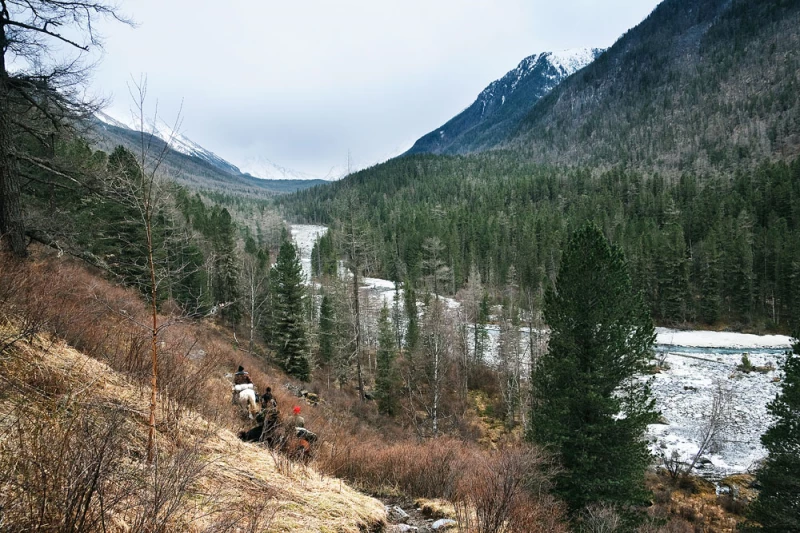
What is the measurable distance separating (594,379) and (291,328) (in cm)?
2115

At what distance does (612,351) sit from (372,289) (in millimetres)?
51243

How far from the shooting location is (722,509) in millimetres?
17344

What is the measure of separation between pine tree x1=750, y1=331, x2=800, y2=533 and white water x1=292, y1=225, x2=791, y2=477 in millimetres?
7141

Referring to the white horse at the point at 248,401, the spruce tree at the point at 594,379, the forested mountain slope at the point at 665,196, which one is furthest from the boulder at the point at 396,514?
the forested mountain slope at the point at 665,196

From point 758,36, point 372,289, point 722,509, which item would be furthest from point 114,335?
point 758,36

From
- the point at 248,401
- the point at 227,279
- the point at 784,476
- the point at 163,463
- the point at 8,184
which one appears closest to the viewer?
the point at 163,463

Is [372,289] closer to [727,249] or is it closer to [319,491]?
[727,249]

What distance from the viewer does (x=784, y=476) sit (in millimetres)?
12484

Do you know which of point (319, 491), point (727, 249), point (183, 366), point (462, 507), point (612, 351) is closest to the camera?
point (319, 491)

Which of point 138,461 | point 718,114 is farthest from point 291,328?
point 718,114

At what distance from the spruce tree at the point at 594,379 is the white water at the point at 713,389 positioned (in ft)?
41.1

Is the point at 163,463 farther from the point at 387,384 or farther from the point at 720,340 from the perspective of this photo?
the point at 720,340

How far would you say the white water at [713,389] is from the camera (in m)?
22.0

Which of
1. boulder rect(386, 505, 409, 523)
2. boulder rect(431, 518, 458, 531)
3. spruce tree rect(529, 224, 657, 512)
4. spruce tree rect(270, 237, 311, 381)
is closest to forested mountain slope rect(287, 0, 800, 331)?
spruce tree rect(270, 237, 311, 381)
